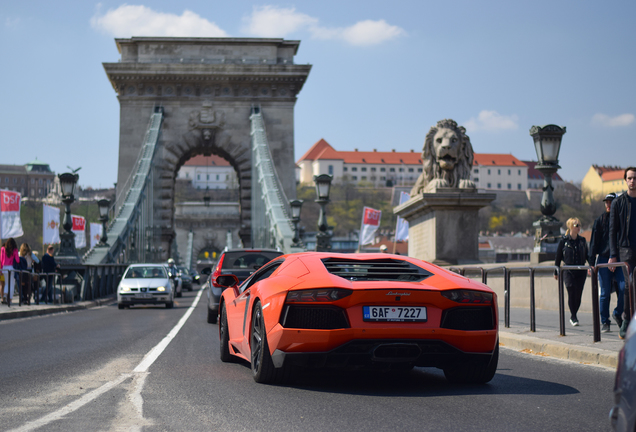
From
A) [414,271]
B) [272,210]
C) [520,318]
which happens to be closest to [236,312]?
[414,271]

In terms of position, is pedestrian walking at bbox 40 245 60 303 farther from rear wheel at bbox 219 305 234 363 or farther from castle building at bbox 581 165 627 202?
castle building at bbox 581 165 627 202

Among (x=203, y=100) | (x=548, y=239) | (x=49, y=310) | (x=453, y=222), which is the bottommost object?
(x=49, y=310)

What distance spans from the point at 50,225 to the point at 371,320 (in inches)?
1210

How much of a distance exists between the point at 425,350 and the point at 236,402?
4.88 feet

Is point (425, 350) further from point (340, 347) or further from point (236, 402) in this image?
point (236, 402)

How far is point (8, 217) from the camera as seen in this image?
1038 inches

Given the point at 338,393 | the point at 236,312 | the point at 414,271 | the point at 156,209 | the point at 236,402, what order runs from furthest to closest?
the point at 156,209
the point at 236,312
the point at 414,271
the point at 338,393
the point at 236,402

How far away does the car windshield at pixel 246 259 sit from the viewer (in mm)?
16000

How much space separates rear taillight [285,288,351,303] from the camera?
231 inches

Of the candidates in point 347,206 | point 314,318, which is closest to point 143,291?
point 314,318

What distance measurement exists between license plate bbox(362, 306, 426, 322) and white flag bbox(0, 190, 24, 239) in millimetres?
22793

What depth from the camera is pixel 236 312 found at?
7.67 metres

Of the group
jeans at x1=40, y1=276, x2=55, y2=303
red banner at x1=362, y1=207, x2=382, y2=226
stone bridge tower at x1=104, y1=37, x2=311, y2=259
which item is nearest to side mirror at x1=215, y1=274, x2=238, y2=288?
jeans at x1=40, y1=276, x2=55, y2=303

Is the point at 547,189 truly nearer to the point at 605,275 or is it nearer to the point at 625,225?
the point at 605,275
